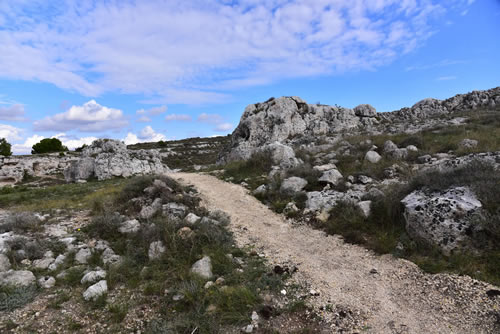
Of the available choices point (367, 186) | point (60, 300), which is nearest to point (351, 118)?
point (367, 186)

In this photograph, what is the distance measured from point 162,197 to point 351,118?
78.5 ft

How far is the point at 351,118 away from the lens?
27562 millimetres

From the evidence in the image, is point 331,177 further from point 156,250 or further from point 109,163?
point 109,163

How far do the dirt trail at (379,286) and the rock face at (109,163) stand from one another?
19.2m

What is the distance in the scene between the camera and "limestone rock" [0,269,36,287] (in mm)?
4684

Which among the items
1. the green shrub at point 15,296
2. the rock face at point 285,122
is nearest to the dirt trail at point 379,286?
the green shrub at point 15,296

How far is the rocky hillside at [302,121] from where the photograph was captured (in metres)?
23.0

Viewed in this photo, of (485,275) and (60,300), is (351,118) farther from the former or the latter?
(60,300)

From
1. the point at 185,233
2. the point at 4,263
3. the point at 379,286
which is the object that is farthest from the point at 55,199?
the point at 379,286

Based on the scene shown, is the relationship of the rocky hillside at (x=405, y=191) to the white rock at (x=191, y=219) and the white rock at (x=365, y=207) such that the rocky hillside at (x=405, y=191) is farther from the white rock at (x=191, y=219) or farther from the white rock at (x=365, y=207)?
the white rock at (x=191, y=219)

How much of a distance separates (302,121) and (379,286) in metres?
22.6

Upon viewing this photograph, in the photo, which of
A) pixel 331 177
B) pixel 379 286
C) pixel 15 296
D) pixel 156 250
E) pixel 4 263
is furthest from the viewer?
pixel 331 177

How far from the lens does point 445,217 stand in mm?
5145

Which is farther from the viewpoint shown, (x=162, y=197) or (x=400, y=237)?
(x=162, y=197)
